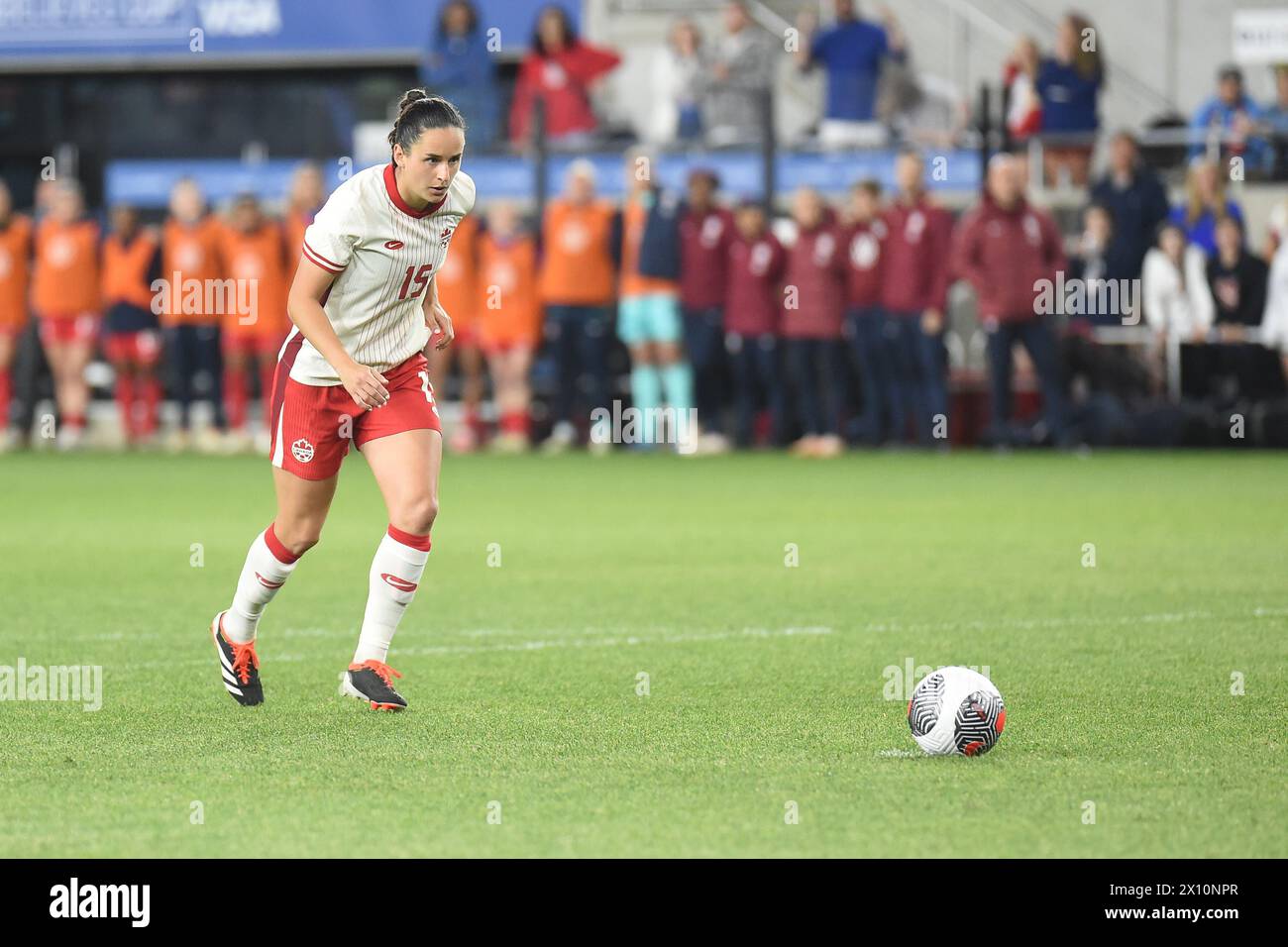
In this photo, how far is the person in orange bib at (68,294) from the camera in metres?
21.4

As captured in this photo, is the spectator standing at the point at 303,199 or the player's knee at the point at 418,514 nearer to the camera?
the player's knee at the point at 418,514

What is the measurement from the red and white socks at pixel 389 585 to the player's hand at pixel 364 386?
0.56 meters

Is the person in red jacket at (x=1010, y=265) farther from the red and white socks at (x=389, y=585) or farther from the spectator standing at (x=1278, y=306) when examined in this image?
the red and white socks at (x=389, y=585)

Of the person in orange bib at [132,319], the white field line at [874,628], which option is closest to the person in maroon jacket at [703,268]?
the person in orange bib at [132,319]

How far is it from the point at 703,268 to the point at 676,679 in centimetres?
1224

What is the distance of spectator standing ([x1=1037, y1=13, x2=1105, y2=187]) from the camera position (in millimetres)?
20734

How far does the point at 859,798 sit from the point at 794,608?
4130 mm

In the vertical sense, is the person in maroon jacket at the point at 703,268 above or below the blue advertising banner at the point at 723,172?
below

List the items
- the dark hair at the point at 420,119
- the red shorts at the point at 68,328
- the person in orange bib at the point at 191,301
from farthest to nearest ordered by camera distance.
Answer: the red shorts at the point at 68,328, the person in orange bib at the point at 191,301, the dark hair at the point at 420,119

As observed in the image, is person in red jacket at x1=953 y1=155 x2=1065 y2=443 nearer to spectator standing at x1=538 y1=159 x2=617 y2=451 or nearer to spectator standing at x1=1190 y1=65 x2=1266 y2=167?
spectator standing at x1=1190 y1=65 x2=1266 y2=167

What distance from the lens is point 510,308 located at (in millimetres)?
20094

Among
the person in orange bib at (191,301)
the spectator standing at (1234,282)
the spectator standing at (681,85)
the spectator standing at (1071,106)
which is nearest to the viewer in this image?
the spectator standing at (1234,282)
